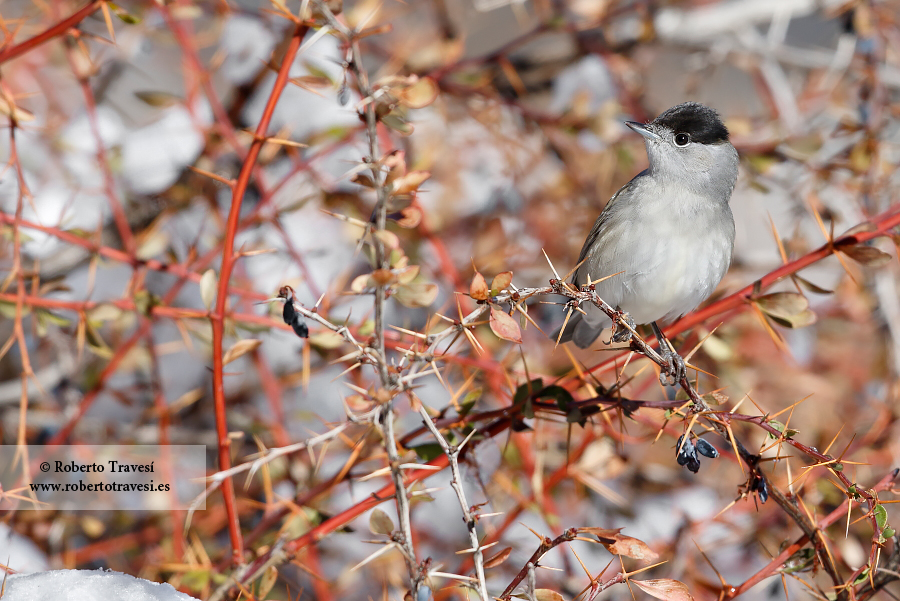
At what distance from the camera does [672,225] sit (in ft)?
6.32

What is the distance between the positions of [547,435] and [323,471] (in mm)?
766

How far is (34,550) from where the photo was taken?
2.03 meters

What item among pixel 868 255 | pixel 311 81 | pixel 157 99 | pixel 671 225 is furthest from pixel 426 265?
pixel 868 255

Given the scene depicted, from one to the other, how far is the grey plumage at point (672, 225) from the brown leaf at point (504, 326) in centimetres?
93

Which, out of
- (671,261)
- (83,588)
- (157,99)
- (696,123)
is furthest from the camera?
(157,99)

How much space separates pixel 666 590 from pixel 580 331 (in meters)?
1.27

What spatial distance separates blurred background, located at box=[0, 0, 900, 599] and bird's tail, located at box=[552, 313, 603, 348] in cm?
18

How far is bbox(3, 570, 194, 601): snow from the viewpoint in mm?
1211

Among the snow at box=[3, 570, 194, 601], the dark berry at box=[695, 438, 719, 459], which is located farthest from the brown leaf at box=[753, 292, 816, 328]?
the snow at box=[3, 570, 194, 601]

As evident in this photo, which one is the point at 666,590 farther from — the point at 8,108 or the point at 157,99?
the point at 157,99

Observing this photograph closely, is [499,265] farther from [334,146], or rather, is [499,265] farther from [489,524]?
[489,524]

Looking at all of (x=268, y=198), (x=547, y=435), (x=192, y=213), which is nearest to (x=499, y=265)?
(x=547, y=435)

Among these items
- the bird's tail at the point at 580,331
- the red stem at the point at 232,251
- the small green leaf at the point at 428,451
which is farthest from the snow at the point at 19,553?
the bird's tail at the point at 580,331

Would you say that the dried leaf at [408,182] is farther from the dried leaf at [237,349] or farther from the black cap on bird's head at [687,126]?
the black cap on bird's head at [687,126]
